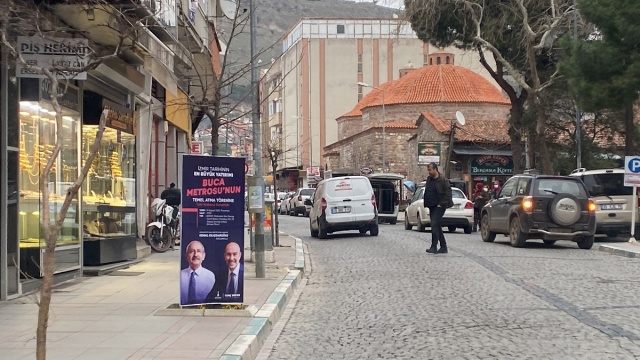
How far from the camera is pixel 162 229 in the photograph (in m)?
18.1

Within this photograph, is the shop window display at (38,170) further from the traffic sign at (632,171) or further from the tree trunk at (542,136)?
the tree trunk at (542,136)

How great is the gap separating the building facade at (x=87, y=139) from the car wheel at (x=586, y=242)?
32.8 feet

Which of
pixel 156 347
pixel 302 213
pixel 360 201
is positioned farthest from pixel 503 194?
pixel 302 213

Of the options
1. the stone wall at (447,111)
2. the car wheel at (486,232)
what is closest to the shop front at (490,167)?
the stone wall at (447,111)

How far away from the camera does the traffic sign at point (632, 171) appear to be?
730 inches

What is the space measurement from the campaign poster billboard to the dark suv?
394 inches

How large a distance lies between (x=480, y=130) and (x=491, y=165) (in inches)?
188

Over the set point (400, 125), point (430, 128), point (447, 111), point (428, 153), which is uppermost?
point (447, 111)

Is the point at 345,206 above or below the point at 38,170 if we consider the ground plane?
below

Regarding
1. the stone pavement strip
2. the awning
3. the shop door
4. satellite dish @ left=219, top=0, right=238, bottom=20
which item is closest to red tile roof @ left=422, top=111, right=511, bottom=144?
the awning

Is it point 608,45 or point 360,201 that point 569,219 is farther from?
point 608,45

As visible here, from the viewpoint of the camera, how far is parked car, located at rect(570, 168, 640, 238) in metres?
20.5

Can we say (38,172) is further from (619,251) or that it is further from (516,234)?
(619,251)

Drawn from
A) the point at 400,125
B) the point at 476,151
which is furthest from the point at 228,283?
the point at 400,125
